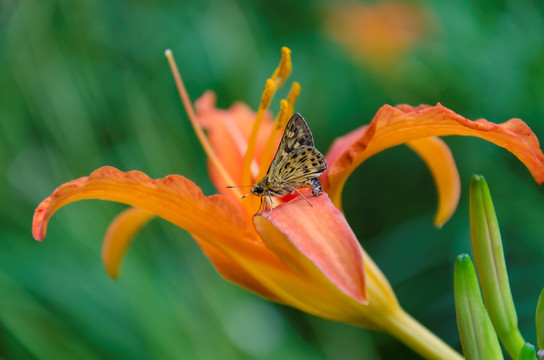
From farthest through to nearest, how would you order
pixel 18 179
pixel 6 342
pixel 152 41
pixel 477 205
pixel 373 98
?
pixel 152 41 → pixel 373 98 → pixel 18 179 → pixel 6 342 → pixel 477 205

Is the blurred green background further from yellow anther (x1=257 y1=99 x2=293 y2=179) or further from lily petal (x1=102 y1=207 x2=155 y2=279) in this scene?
yellow anther (x1=257 y1=99 x2=293 y2=179)

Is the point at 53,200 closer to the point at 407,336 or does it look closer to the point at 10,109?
the point at 407,336

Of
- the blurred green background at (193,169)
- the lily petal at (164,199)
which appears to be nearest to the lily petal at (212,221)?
the lily petal at (164,199)

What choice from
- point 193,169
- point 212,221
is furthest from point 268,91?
point 193,169

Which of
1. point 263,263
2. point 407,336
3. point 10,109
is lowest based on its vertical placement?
point 407,336

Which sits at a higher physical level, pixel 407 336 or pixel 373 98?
pixel 373 98

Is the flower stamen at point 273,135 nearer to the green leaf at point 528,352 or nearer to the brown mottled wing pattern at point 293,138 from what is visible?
the brown mottled wing pattern at point 293,138

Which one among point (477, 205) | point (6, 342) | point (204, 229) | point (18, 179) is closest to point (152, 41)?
point (18, 179)

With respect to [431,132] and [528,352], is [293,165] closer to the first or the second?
[431,132]
